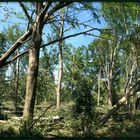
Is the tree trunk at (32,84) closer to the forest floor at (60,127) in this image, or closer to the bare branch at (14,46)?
the forest floor at (60,127)

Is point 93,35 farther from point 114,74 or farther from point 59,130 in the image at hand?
point 114,74

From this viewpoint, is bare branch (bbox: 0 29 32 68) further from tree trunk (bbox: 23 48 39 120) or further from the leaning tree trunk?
tree trunk (bbox: 23 48 39 120)

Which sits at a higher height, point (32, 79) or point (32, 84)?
point (32, 79)

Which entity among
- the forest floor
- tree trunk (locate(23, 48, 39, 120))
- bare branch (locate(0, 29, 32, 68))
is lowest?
the forest floor

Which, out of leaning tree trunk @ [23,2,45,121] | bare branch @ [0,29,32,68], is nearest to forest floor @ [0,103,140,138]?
leaning tree trunk @ [23,2,45,121]

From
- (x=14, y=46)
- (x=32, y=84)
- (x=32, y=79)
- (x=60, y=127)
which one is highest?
(x=14, y=46)

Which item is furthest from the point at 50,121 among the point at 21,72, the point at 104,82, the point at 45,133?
the point at 104,82

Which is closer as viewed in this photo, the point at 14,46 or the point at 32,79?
the point at 14,46

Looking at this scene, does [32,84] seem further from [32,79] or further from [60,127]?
[60,127]

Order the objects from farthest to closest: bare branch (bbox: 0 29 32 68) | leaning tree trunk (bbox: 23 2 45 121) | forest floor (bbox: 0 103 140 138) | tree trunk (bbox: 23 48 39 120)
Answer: tree trunk (bbox: 23 48 39 120) → leaning tree trunk (bbox: 23 2 45 121) → bare branch (bbox: 0 29 32 68) → forest floor (bbox: 0 103 140 138)

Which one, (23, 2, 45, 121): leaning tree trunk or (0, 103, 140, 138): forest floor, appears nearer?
(0, 103, 140, 138): forest floor

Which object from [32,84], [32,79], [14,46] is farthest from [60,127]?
[14,46]

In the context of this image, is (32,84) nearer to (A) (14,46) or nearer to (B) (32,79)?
(B) (32,79)

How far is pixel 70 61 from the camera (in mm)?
26609
